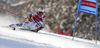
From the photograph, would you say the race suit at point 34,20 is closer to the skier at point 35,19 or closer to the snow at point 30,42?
the skier at point 35,19

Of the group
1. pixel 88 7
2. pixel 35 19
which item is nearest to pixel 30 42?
pixel 88 7

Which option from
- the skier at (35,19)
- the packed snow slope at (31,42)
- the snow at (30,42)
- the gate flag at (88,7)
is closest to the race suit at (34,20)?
the skier at (35,19)

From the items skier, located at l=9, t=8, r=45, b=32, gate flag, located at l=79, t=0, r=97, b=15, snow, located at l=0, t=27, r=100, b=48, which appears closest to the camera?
snow, located at l=0, t=27, r=100, b=48

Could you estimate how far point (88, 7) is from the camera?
21.4 feet

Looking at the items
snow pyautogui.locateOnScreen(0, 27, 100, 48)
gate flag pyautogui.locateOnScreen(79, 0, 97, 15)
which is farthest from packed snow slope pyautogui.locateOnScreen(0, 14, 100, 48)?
gate flag pyautogui.locateOnScreen(79, 0, 97, 15)

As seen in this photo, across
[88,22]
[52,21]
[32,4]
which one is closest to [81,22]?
[88,22]

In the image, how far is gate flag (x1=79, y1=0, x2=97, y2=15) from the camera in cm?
650

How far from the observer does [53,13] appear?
67.2 ft

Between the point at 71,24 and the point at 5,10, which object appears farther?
the point at 5,10

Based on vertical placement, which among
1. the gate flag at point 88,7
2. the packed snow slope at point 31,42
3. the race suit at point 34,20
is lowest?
the packed snow slope at point 31,42

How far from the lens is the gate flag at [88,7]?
6.50 m

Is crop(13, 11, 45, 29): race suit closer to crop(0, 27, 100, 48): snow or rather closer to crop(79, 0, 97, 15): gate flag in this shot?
crop(0, 27, 100, 48): snow

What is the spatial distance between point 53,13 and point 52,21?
1342 millimetres

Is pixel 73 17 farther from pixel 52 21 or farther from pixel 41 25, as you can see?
pixel 41 25
